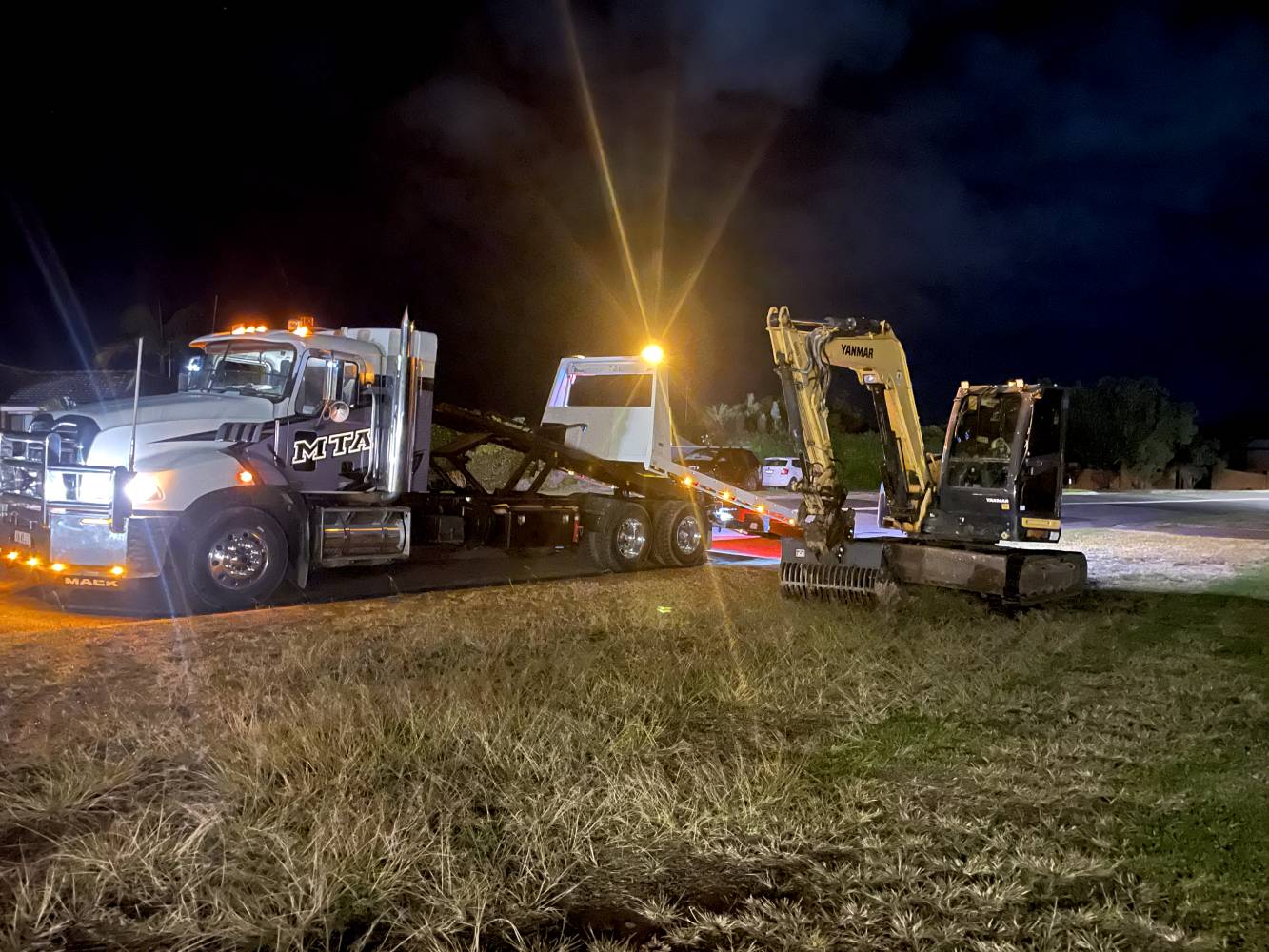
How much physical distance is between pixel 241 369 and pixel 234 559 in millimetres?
2207

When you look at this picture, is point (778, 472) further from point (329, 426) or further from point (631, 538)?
point (329, 426)

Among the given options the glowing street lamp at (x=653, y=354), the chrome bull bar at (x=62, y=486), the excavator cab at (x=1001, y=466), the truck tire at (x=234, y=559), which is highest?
the glowing street lamp at (x=653, y=354)

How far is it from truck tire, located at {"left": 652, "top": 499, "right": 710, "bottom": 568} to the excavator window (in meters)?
4.29

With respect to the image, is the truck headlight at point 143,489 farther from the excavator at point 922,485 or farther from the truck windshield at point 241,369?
the excavator at point 922,485

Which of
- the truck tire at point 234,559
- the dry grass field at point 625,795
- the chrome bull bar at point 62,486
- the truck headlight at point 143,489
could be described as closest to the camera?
the dry grass field at point 625,795

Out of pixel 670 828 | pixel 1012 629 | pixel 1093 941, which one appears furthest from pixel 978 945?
pixel 1012 629

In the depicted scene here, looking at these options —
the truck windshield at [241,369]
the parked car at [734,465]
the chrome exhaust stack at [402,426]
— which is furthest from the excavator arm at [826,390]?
the parked car at [734,465]

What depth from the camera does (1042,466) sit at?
1173 centimetres

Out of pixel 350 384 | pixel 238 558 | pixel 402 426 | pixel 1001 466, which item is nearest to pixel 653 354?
pixel 402 426

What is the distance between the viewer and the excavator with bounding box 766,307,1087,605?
1111cm

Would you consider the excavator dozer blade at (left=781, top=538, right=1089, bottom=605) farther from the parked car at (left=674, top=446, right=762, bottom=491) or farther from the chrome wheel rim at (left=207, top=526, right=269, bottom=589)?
the parked car at (left=674, top=446, right=762, bottom=491)

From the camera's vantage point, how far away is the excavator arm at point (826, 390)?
11242mm

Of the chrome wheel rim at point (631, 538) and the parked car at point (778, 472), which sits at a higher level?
the parked car at point (778, 472)

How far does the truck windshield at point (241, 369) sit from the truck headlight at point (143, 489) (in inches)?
67.5
